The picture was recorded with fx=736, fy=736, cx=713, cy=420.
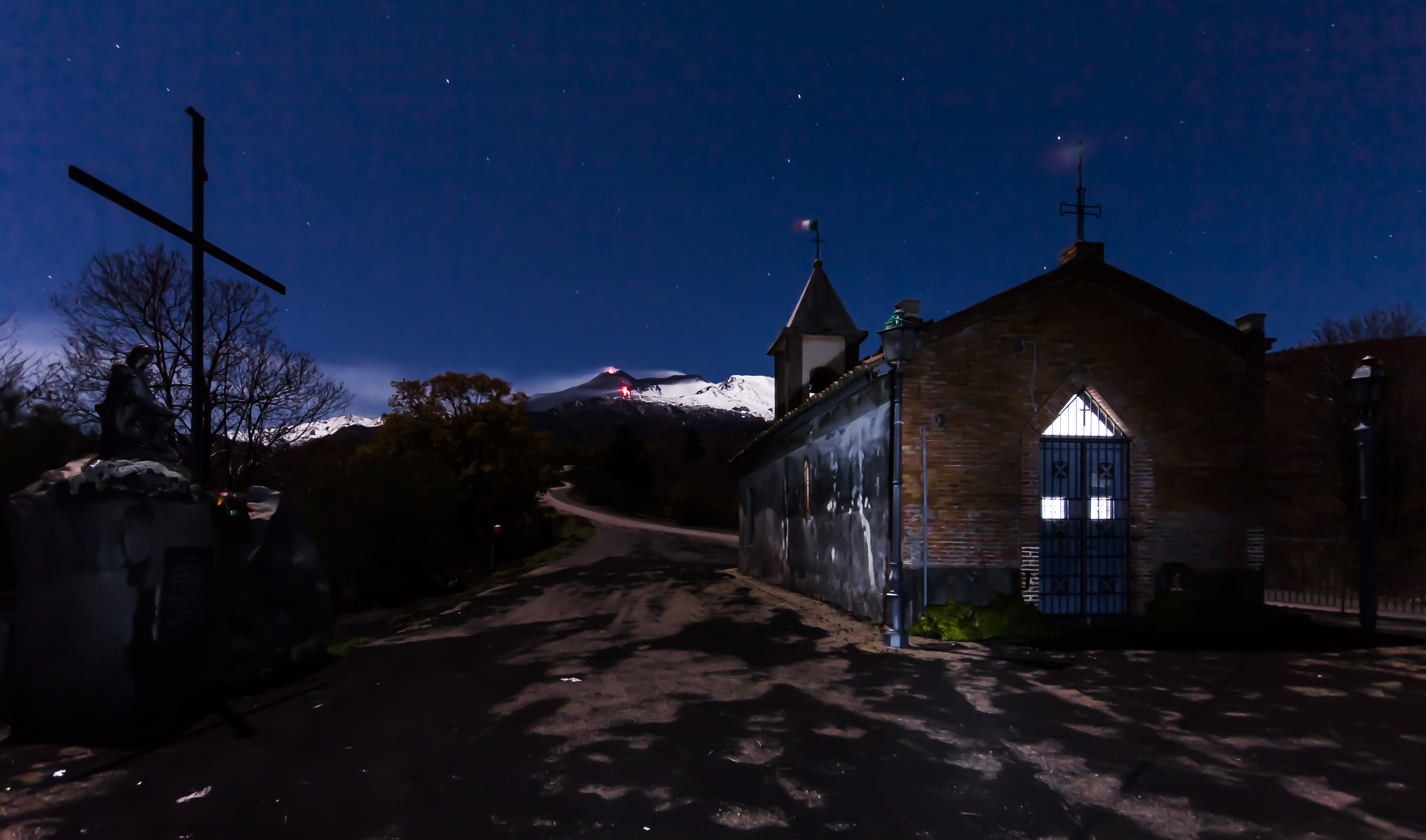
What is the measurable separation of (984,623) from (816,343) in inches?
612

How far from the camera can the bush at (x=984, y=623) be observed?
12.0 meters

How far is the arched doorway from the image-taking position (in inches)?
513

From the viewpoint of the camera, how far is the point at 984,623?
12078 mm

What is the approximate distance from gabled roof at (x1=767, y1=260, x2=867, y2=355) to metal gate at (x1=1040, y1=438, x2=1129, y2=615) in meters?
13.9

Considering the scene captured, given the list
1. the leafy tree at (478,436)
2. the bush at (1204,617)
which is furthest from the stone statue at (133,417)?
the leafy tree at (478,436)

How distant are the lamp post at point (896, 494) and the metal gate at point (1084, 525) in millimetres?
3028

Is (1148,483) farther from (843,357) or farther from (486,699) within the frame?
(843,357)

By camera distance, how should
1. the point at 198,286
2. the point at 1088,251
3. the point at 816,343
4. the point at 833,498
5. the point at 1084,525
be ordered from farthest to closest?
the point at 816,343 < the point at 833,498 < the point at 1088,251 < the point at 1084,525 < the point at 198,286

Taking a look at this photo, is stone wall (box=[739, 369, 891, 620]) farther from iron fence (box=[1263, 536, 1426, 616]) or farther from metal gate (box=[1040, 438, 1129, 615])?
iron fence (box=[1263, 536, 1426, 616])

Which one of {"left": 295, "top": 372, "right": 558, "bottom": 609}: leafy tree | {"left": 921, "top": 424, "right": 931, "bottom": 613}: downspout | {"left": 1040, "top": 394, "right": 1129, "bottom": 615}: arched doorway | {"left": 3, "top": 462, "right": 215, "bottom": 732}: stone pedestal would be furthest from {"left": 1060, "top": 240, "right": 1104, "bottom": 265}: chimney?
{"left": 295, "top": 372, "right": 558, "bottom": 609}: leafy tree

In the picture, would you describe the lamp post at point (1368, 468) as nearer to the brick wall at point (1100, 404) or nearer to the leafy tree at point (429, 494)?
the brick wall at point (1100, 404)

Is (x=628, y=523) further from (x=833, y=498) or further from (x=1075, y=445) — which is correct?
(x=1075, y=445)

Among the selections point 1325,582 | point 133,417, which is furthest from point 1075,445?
point 133,417

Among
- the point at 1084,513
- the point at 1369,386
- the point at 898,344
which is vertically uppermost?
the point at 898,344
